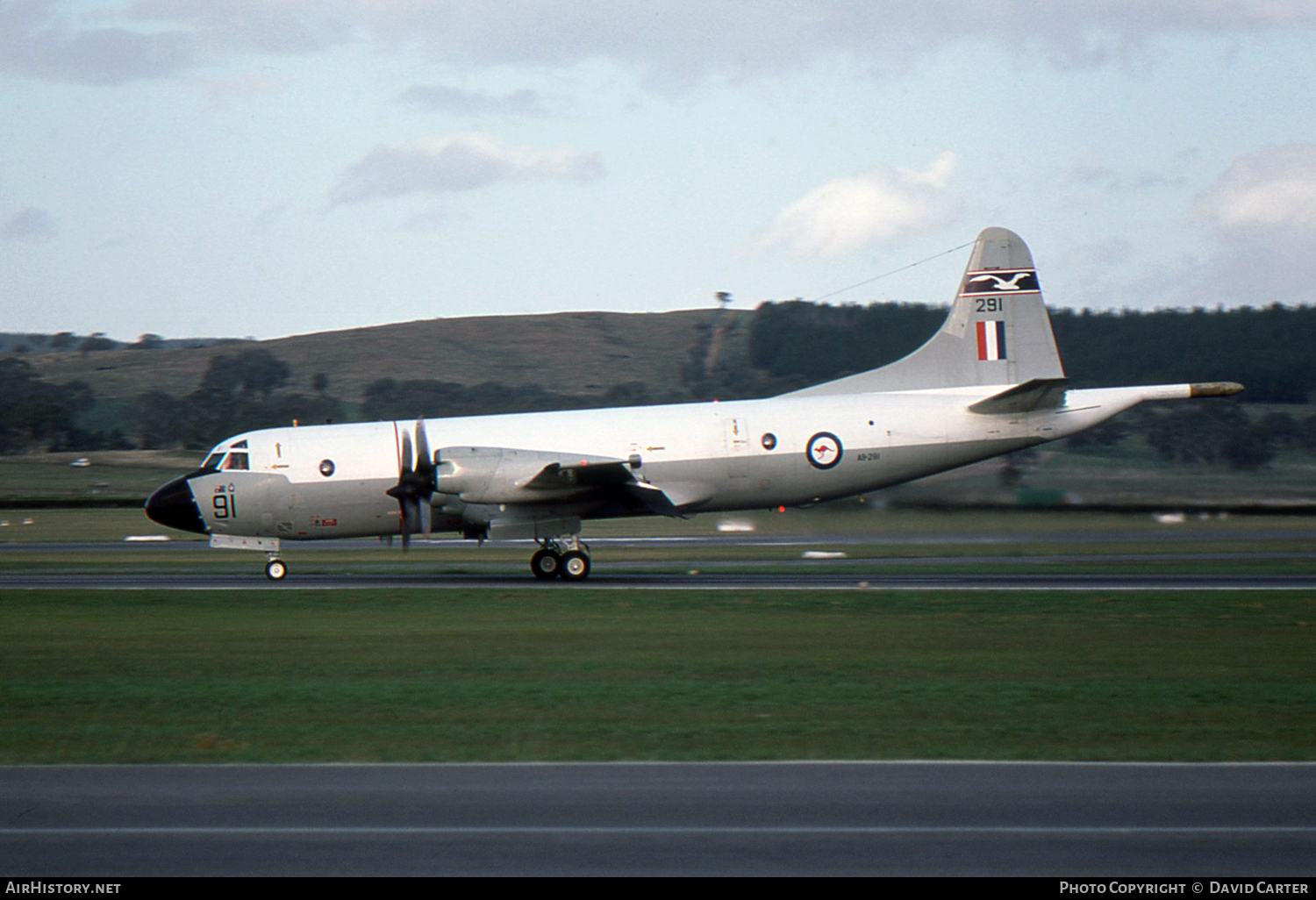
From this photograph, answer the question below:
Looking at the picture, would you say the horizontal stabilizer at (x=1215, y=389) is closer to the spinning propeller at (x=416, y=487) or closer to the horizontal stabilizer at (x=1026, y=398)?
the horizontal stabilizer at (x=1026, y=398)

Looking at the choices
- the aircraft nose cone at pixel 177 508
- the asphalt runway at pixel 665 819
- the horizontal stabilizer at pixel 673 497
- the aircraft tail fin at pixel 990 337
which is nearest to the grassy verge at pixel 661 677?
the asphalt runway at pixel 665 819

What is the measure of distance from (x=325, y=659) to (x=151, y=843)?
9.24 m

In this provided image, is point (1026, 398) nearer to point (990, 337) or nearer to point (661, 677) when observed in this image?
point (990, 337)

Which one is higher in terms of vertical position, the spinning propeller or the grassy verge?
the spinning propeller

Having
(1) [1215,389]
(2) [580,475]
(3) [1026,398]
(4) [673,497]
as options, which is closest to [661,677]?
(2) [580,475]

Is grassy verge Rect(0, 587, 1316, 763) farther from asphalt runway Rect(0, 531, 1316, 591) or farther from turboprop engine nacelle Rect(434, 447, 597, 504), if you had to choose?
turboprop engine nacelle Rect(434, 447, 597, 504)

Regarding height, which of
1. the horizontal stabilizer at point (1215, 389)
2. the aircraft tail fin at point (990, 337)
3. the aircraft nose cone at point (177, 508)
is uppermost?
the aircraft tail fin at point (990, 337)

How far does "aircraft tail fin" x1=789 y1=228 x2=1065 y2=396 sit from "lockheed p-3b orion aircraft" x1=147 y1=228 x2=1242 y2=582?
765mm

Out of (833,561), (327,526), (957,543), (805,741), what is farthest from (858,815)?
(957,543)

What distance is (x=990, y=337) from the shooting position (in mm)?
29672

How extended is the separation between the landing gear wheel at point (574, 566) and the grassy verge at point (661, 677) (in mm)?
3123

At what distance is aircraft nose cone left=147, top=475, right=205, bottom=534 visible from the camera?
27.8 m

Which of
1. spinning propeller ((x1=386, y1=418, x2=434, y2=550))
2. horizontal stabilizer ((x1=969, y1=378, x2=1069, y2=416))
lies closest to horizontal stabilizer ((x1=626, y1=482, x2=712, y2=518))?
spinning propeller ((x1=386, y1=418, x2=434, y2=550))

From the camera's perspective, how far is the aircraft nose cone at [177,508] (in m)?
27.8
